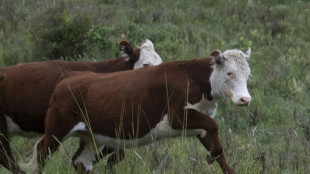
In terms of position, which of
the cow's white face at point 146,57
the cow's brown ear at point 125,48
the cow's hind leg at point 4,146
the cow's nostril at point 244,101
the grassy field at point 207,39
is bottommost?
the grassy field at point 207,39

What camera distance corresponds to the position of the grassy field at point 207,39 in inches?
412

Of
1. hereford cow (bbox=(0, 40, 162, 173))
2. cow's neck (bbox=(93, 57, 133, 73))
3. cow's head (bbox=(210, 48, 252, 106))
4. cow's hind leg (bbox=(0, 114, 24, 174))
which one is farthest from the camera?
cow's neck (bbox=(93, 57, 133, 73))

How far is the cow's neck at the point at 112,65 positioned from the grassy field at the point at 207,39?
1011 mm

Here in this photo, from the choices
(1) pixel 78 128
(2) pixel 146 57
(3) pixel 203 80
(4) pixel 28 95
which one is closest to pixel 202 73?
(3) pixel 203 80

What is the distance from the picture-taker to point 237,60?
6258 millimetres

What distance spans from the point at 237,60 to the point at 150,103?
88 cm

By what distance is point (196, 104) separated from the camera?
6262 mm

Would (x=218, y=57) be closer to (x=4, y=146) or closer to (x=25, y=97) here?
(x=25, y=97)

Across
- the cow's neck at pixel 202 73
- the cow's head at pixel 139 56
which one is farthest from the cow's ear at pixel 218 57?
the cow's head at pixel 139 56

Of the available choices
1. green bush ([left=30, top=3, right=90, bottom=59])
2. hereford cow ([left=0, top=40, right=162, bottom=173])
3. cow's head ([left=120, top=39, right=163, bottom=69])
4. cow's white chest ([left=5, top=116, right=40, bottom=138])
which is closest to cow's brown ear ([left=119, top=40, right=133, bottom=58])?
cow's head ([left=120, top=39, right=163, bottom=69])

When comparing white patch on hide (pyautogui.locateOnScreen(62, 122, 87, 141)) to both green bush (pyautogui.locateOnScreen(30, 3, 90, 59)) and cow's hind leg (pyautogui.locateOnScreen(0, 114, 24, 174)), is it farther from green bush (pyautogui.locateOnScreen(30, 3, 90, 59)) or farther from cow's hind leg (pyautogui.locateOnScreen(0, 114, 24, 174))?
green bush (pyautogui.locateOnScreen(30, 3, 90, 59))

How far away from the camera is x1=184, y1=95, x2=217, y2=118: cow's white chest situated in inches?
246

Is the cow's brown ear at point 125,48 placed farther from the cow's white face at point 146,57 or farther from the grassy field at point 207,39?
the grassy field at point 207,39

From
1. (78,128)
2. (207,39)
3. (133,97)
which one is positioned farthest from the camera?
(207,39)
